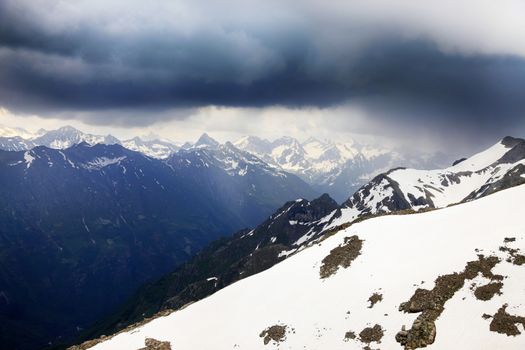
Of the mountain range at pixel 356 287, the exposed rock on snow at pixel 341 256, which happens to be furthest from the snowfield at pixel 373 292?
the exposed rock on snow at pixel 341 256

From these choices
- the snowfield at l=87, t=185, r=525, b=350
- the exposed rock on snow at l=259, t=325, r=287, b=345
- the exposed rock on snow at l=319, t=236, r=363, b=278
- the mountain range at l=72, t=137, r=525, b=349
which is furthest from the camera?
the exposed rock on snow at l=319, t=236, r=363, b=278

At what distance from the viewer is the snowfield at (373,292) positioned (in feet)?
128

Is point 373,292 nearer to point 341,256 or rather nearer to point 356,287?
point 356,287

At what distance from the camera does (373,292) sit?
48.3 meters

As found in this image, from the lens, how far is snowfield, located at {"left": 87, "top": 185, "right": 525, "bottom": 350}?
128ft

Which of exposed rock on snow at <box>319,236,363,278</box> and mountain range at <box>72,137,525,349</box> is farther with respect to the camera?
exposed rock on snow at <box>319,236,363,278</box>

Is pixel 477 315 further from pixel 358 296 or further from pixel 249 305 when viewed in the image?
pixel 249 305

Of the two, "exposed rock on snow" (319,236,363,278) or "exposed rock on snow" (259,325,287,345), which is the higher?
"exposed rock on snow" (319,236,363,278)

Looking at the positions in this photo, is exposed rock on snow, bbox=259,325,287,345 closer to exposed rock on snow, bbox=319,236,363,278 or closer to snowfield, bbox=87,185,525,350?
snowfield, bbox=87,185,525,350

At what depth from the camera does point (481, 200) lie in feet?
207

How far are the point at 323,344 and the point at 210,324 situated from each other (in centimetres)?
1859

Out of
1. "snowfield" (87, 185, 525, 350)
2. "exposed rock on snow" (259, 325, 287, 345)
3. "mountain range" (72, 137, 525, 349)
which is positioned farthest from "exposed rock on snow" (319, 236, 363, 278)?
"exposed rock on snow" (259, 325, 287, 345)

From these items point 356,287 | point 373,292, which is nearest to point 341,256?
point 356,287

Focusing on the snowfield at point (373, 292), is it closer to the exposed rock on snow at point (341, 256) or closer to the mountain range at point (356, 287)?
the mountain range at point (356, 287)
